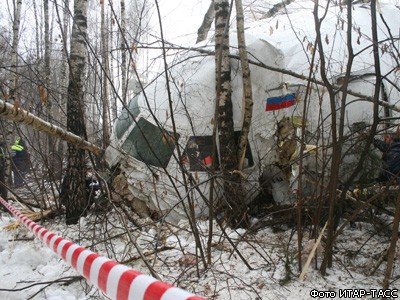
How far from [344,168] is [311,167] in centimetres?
47

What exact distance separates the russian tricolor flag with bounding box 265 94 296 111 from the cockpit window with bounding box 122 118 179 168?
1585 mm

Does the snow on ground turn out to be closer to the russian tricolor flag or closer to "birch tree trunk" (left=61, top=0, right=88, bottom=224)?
"birch tree trunk" (left=61, top=0, right=88, bottom=224)

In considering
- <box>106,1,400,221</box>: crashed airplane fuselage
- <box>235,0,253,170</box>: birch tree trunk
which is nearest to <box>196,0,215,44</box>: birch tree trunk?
<box>106,1,400,221</box>: crashed airplane fuselage

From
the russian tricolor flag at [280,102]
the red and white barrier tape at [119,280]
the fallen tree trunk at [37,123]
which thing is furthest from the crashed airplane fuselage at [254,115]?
the red and white barrier tape at [119,280]

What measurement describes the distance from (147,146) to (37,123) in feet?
5.54

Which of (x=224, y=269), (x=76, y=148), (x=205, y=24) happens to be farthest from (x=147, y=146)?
(x=205, y=24)

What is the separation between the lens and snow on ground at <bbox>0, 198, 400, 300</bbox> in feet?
8.93

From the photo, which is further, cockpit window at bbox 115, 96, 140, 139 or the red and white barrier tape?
cockpit window at bbox 115, 96, 140, 139

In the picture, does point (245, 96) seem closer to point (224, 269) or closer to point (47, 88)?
point (224, 269)

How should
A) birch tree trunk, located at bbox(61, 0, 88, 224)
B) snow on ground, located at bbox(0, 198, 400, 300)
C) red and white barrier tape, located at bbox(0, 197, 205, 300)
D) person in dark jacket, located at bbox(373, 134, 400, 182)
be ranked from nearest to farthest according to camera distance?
red and white barrier tape, located at bbox(0, 197, 205, 300)
snow on ground, located at bbox(0, 198, 400, 300)
person in dark jacket, located at bbox(373, 134, 400, 182)
birch tree trunk, located at bbox(61, 0, 88, 224)

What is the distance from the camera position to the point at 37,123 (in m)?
3.72

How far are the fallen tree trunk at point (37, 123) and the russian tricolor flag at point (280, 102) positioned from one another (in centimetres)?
288

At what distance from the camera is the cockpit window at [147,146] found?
482cm

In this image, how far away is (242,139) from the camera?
435 centimetres
